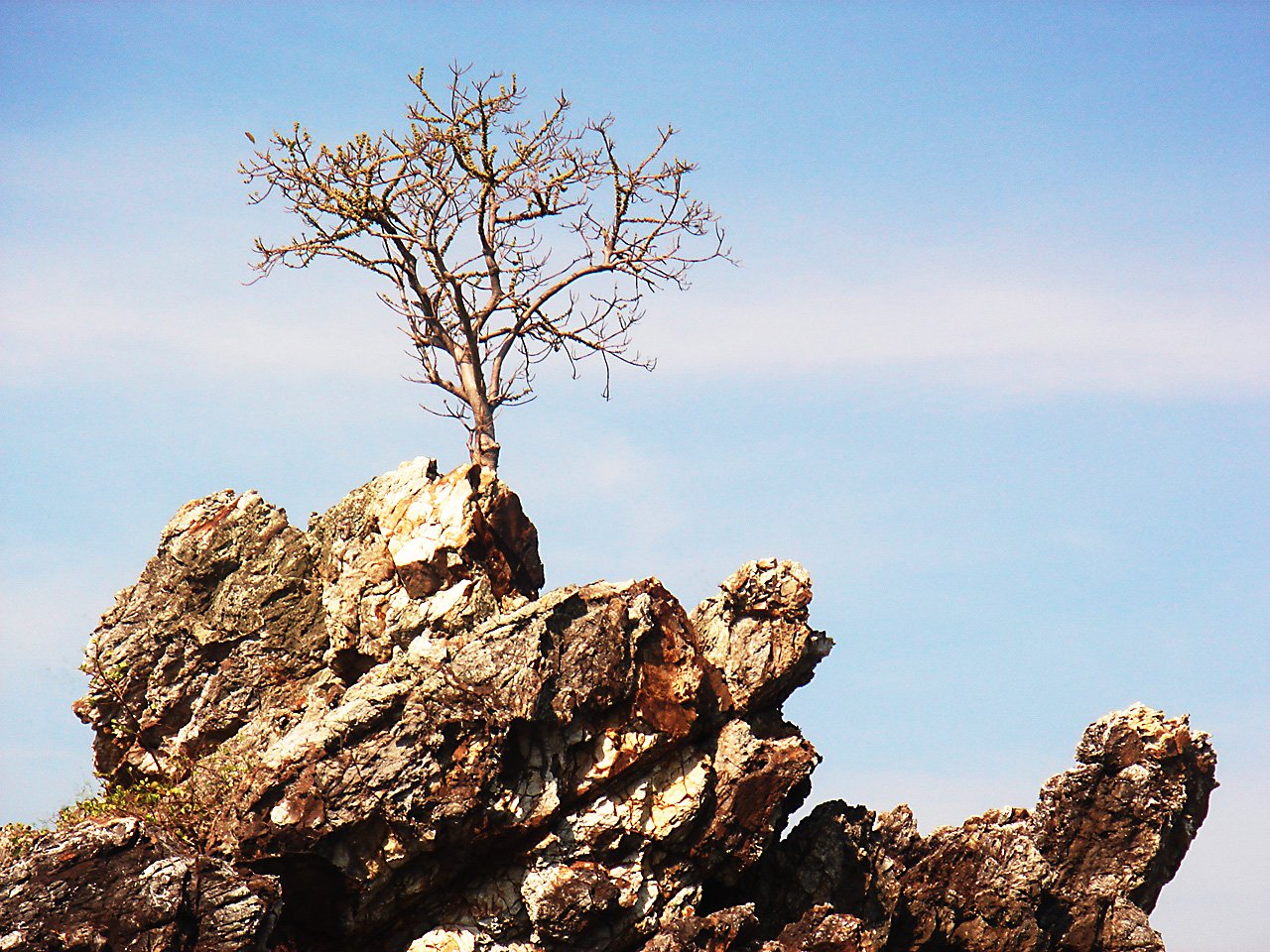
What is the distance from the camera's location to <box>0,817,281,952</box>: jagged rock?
20.3m

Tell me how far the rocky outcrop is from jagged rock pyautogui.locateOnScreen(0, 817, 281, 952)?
0.13 ft

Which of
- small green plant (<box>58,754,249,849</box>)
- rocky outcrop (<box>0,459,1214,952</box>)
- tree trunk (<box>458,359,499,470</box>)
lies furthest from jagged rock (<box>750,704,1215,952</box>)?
tree trunk (<box>458,359,499,470</box>)

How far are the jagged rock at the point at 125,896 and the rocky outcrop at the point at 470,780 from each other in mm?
40

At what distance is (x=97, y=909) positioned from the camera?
2059 cm

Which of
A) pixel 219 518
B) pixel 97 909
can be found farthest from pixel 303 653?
pixel 97 909

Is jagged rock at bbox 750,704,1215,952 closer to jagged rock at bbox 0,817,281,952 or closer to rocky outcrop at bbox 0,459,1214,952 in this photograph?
rocky outcrop at bbox 0,459,1214,952

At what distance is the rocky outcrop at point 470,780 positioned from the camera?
22734mm

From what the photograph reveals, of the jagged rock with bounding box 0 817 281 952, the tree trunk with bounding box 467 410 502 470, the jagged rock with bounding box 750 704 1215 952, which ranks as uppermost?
the tree trunk with bounding box 467 410 502 470

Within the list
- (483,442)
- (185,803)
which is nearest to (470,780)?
(185,803)

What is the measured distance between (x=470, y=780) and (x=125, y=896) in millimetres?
5719

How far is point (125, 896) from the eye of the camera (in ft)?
68.1

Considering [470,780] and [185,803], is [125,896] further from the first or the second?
[470,780]

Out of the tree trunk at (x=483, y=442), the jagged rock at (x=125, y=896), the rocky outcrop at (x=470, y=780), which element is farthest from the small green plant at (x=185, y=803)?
the tree trunk at (x=483, y=442)

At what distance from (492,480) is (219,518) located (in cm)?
657
